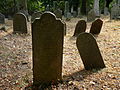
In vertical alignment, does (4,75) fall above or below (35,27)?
below

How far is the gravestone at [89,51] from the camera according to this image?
14.6ft

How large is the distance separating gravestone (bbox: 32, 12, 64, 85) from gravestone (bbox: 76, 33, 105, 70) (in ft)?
3.41

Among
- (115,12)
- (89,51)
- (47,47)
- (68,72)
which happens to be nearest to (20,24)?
(68,72)

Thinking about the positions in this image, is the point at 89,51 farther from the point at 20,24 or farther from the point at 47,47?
the point at 20,24

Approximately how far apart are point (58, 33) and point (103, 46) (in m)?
4.08

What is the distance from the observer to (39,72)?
3.72 m

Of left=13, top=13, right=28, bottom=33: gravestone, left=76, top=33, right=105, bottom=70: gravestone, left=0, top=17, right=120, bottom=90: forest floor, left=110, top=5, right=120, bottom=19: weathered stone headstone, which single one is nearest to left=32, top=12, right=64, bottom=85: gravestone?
left=0, top=17, right=120, bottom=90: forest floor

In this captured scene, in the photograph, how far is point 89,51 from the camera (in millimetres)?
4488

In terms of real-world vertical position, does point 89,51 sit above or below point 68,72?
above

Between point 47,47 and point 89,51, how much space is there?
1.35 meters

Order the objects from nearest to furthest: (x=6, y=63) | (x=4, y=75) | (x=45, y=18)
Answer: (x=45, y=18)
(x=4, y=75)
(x=6, y=63)

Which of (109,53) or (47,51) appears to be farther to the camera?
(109,53)

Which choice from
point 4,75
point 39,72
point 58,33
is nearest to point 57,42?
point 58,33

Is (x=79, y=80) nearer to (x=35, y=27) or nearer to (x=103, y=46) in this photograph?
(x=35, y=27)
